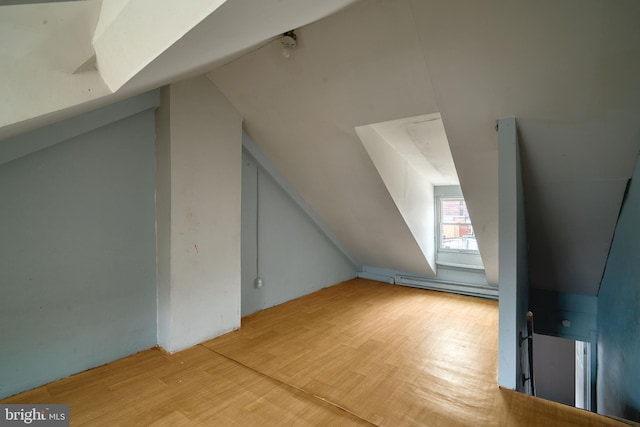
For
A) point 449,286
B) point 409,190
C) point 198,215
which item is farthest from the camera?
point 449,286

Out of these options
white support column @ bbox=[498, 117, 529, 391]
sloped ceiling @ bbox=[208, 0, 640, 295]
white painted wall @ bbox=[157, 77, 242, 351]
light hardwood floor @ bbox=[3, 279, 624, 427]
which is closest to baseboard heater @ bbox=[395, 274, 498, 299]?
sloped ceiling @ bbox=[208, 0, 640, 295]

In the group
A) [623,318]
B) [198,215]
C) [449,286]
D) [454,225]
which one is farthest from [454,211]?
[198,215]

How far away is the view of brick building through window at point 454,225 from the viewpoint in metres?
4.58

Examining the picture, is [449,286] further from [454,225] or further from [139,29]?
[139,29]

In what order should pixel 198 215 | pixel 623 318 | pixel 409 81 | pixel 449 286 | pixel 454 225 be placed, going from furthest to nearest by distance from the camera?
1. pixel 454 225
2. pixel 449 286
3. pixel 198 215
4. pixel 623 318
5. pixel 409 81

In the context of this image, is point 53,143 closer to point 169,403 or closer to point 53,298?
point 53,298

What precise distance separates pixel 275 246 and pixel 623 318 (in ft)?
11.6

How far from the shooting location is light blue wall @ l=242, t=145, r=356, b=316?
3578 millimetres

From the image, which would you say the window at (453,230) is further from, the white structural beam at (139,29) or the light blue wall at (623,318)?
the white structural beam at (139,29)

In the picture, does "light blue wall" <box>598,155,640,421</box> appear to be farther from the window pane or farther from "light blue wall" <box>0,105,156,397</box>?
"light blue wall" <box>0,105,156,397</box>

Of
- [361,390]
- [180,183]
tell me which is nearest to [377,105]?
[180,183]

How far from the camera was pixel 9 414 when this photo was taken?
1.81 m

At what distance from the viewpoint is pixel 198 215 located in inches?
107

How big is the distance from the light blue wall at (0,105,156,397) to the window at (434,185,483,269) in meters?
4.03
